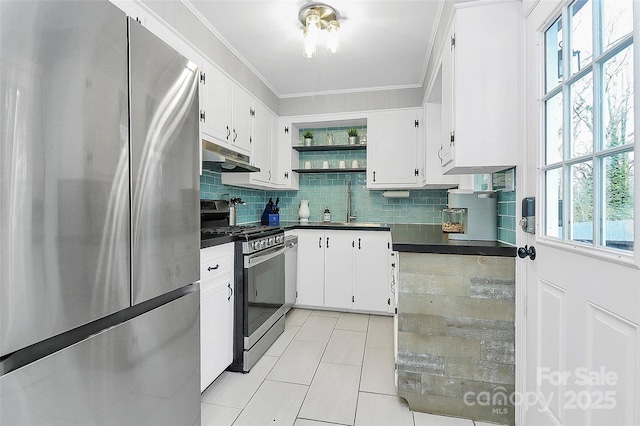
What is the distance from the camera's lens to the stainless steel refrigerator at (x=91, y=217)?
68 cm

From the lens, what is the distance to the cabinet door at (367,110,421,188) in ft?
11.0

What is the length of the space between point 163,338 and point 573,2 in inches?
76.9

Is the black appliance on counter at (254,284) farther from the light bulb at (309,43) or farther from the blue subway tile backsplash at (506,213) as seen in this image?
the blue subway tile backsplash at (506,213)

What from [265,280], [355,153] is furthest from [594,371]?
[355,153]

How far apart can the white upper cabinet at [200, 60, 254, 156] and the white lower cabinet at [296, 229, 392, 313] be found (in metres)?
1.21

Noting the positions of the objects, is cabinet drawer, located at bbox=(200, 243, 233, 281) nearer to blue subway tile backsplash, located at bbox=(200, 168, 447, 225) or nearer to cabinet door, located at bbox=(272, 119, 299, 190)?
blue subway tile backsplash, located at bbox=(200, 168, 447, 225)

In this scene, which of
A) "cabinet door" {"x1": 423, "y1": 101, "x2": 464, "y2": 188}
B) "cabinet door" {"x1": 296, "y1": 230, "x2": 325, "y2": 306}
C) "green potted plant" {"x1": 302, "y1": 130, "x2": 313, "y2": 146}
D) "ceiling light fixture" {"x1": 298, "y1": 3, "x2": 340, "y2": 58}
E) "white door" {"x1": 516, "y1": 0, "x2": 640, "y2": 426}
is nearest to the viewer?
"white door" {"x1": 516, "y1": 0, "x2": 640, "y2": 426}

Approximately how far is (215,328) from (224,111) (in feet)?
5.42

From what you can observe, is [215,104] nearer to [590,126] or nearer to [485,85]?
[485,85]

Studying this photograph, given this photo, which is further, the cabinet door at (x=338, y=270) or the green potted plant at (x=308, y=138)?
the green potted plant at (x=308, y=138)

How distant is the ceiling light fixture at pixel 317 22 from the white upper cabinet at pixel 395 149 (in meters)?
1.44

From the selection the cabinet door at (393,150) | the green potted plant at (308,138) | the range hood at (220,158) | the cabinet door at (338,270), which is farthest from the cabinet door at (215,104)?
the cabinet door at (393,150)

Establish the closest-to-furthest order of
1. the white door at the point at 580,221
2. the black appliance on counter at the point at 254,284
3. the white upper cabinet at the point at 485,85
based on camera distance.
Result: the white door at the point at 580,221, the white upper cabinet at the point at 485,85, the black appliance on counter at the point at 254,284

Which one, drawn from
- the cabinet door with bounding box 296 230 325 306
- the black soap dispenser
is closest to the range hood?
the cabinet door with bounding box 296 230 325 306
